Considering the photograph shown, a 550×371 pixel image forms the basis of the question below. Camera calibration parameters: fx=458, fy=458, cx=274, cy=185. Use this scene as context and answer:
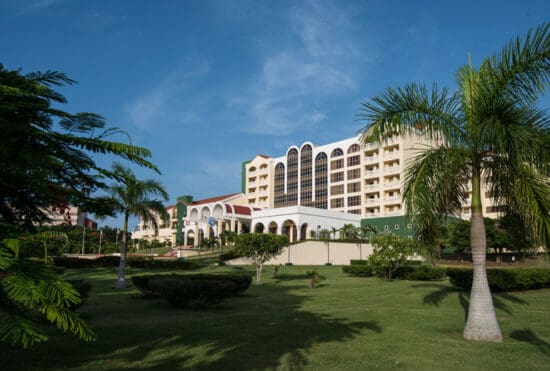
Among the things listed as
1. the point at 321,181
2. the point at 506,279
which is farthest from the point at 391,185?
the point at 506,279

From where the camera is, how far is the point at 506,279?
17359 millimetres

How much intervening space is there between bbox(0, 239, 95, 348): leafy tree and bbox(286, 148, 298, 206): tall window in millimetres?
71671

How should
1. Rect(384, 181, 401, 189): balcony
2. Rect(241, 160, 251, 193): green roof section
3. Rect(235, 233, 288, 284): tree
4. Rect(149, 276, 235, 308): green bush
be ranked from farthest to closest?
1. Rect(241, 160, 251, 193): green roof section
2. Rect(384, 181, 401, 189): balcony
3. Rect(235, 233, 288, 284): tree
4. Rect(149, 276, 235, 308): green bush

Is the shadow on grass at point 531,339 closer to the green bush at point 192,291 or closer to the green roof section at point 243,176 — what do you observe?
the green bush at point 192,291

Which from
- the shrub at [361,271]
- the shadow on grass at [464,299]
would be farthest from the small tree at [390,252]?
the shadow on grass at [464,299]

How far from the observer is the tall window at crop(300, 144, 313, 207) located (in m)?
71.7

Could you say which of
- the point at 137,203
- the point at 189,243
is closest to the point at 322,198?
the point at 189,243

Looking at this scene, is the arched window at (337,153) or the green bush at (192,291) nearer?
the green bush at (192,291)

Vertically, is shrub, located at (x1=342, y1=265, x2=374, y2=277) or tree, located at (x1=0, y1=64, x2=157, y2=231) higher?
tree, located at (x1=0, y1=64, x2=157, y2=231)

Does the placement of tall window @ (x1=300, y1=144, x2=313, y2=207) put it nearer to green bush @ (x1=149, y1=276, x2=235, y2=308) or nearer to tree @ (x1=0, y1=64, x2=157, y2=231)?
green bush @ (x1=149, y1=276, x2=235, y2=308)

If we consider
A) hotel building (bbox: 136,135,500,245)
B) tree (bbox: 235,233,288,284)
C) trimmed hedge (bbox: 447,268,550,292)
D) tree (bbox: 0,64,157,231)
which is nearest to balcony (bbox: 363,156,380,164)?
hotel building (bbox: 136,135,500,245)

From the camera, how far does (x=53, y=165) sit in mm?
2598

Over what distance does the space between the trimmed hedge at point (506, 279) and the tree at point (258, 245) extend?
10.1 m

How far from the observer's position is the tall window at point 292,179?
73.8 metres
